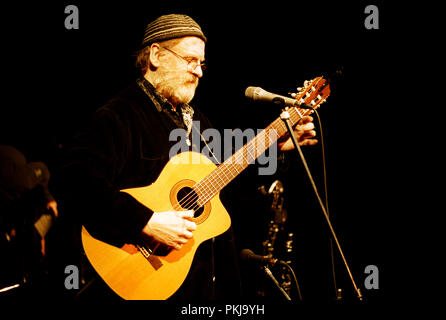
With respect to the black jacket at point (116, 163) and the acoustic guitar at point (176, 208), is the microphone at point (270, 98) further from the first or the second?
the black jacket at point (116, 163)

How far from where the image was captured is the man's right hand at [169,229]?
1.89 m

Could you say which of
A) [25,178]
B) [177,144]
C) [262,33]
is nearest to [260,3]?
[262,33]

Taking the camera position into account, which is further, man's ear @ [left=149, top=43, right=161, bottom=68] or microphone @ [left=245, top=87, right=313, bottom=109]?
man's ear @ [left=149, top=43, right=161, bottom=68]

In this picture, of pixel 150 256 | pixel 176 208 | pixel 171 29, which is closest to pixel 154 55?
pixel 171 29

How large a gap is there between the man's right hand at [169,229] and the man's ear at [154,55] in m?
0.95

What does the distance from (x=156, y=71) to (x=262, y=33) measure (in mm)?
1417

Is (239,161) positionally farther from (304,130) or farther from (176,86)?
(176,86)

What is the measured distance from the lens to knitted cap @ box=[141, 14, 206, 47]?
7.32 feet

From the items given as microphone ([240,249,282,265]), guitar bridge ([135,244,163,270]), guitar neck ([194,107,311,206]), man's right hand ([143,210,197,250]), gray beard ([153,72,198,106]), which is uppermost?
gray beard ([153,72,198,106])

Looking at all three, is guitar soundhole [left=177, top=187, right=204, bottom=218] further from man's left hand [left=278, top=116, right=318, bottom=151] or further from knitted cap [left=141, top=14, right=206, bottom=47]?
knitted cap [left=141, top=14, right=206, bottom=47]

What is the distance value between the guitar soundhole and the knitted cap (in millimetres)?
931

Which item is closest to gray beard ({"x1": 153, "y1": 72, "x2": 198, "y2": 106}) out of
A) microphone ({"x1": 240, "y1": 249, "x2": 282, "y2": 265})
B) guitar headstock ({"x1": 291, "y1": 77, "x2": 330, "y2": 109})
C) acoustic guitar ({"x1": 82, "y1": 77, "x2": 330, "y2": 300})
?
acoustic guitar ({"x1": 82, "y1": 77, "x2": 330, "y2": 300})

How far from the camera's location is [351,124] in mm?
3211

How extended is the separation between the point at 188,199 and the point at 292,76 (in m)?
1.84
